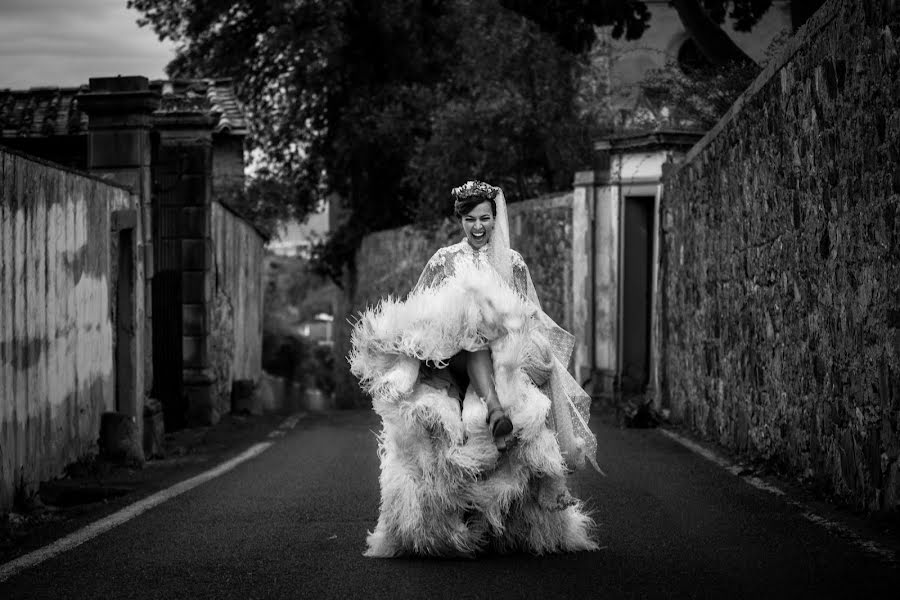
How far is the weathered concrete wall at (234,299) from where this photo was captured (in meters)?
20.0

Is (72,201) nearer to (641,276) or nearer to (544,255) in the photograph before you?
(641,276)

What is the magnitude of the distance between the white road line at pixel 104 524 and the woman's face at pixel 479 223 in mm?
2800

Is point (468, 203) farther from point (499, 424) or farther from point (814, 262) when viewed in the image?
point (814, 262)

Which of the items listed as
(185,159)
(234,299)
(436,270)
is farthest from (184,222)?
(436,270)

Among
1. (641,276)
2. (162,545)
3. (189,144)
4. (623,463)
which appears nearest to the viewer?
(162,545)

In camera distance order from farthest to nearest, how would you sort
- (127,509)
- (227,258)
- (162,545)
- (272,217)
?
(272,217) < (227,258) < (127,509) < (162,545)

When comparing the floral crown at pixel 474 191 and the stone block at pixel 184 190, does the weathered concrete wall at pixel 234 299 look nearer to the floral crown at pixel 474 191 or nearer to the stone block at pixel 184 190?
the stone block at pixel 184 190

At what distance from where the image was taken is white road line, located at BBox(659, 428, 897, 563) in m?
6.37

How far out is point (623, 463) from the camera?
437 inches

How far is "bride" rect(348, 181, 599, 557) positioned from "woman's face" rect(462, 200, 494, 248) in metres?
0.31

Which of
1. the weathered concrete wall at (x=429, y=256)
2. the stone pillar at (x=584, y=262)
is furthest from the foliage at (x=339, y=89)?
the stone pillar at (x=584, y=262)

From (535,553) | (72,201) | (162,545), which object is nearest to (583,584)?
(535,553)

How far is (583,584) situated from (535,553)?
920 mm

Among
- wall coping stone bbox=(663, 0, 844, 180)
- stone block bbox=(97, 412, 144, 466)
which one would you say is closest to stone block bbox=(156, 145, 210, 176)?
stone block bbox=(97, 412, 144, 466)
